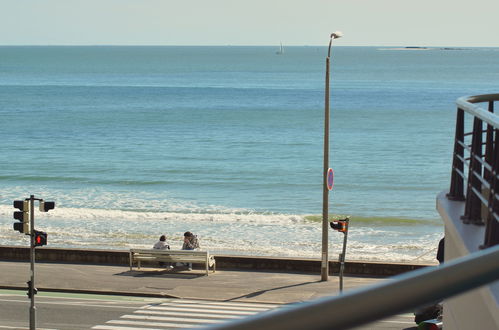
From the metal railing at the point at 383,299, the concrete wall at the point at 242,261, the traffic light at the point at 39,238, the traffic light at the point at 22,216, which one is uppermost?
the metal railing at the point at 383,299

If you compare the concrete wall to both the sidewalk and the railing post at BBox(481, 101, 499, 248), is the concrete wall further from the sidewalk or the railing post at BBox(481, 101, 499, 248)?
the railing post at BBox(481, 101, 499, 248)

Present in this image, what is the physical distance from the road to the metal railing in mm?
15604

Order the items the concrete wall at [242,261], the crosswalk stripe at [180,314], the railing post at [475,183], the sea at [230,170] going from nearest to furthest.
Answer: the railing post at [475,183] → the crosswalk stripe at [180,314] → the concrete wall at [242,261] → the sea at [230,170]

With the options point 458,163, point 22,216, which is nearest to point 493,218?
point 458,163

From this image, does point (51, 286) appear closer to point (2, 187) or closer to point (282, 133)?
point (2, 187)

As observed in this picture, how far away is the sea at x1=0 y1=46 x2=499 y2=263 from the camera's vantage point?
34.2 m

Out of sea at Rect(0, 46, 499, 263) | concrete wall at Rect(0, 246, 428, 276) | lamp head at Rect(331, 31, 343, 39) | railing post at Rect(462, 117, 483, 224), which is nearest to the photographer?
railing post at Rect(462, 117, 483, 224)

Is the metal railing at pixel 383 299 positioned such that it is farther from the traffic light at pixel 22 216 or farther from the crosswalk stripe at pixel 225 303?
the crosswalk stripe at pixel 225 303

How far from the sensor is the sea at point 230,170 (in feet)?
112

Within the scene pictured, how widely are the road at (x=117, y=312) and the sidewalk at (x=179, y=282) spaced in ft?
1.58

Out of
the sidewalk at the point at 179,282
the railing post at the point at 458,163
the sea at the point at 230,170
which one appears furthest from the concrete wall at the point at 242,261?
the railing post at the point at 458,163

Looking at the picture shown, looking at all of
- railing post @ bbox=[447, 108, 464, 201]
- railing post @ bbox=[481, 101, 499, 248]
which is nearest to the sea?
railing post @ bbox=[447, 108, 464, 201]

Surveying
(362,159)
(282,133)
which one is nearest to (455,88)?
(282,133)

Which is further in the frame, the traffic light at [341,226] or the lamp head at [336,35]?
the lamp head at [336,35]
